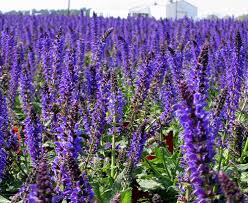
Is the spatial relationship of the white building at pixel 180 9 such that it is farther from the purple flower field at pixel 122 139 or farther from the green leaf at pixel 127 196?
the green leaf at pixel 127 196

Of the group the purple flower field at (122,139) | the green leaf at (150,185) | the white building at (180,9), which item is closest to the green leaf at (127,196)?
the purple flower field at (122,139)

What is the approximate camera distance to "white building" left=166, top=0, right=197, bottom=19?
2756 inches

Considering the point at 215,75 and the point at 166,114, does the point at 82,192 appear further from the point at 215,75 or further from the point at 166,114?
the point at 215,75

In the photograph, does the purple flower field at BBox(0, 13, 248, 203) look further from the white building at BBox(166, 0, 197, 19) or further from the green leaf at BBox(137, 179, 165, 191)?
the white building at BBox(166, 0, 197, 19)

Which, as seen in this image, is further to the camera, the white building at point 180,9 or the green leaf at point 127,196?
the white building at point 180,9

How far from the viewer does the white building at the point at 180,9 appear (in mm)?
70000

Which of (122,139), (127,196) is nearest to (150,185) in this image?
(127,196)

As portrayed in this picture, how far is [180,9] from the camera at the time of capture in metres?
75.2

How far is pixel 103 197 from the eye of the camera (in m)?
Answer: 5.29

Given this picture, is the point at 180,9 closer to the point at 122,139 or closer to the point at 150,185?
the point at 122,139

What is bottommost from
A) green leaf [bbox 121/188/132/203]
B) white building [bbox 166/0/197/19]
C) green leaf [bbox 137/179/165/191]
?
green leaf [bbox 137/179/165/191]

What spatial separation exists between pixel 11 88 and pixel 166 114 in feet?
9.95

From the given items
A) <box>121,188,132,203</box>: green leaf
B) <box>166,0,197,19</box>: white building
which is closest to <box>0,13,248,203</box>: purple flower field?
<box>121,188,132,203</box>: green leaf

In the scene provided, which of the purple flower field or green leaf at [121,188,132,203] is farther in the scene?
green leaf at [121,188,132,203]
